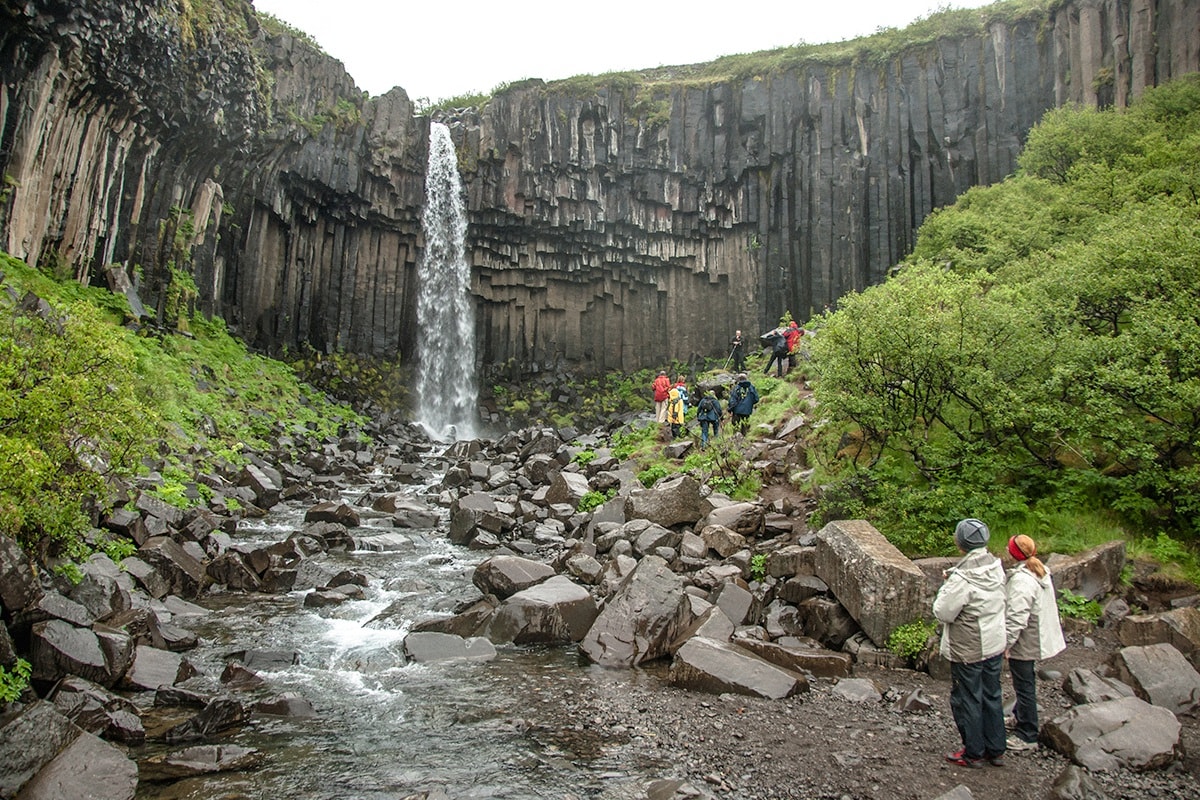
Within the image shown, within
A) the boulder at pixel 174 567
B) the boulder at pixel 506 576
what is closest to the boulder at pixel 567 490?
the boulder at pixel 506 576

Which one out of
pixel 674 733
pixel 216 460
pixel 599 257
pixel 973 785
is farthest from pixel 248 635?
pixel 599 257

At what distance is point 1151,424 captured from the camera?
843 cm

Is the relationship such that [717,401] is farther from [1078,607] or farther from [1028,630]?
[1028,630]

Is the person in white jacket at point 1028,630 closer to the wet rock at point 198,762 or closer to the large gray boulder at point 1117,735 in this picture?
the large gray boulder at point 1117,735

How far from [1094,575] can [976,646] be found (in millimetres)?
3479

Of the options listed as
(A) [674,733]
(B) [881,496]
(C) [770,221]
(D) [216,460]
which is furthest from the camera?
(C) [770,221]

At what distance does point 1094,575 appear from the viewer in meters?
7.74

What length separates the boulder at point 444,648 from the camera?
7.96m

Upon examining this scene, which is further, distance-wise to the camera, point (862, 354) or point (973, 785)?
point (862, 354)

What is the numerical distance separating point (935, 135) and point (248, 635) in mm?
30367

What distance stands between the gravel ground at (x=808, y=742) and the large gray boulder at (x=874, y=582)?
554 millimetres

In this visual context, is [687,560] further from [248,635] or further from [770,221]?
[770,221]

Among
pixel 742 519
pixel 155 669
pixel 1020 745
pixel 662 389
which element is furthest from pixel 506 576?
pixel 662 389

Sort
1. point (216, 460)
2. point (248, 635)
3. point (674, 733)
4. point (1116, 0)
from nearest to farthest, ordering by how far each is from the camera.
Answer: point (674, 733) < point (248, 635) < point (216, 460) < point (1116, 0)
